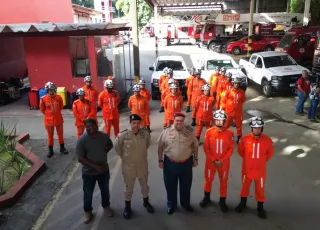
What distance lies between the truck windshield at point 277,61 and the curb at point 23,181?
1053cm

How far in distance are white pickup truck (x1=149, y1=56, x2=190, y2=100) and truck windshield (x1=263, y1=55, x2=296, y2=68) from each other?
3.63 metres

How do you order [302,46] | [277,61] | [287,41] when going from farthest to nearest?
[287,41]
[302,46]
[277,61]

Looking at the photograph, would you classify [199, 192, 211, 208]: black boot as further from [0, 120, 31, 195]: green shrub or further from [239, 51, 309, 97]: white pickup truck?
[239, 51, 309, 97]: white pickup truck

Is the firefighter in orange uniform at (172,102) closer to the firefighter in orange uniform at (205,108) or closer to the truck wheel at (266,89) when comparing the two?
the firefighter in orange uniform at (205,108)

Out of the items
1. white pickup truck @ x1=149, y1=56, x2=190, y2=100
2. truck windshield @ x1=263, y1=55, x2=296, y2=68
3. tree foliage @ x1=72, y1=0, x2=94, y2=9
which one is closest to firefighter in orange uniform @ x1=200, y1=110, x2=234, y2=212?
white pickup truck @ x1=149, y1=56, x2=190, y2=100

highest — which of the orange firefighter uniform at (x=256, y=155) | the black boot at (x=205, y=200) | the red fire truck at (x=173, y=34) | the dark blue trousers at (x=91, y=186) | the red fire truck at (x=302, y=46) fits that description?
the red fire truck at (x=173, y=34)

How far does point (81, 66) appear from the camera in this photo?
12.1m

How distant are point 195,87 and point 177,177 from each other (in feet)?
18.4

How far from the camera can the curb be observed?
5.52 m

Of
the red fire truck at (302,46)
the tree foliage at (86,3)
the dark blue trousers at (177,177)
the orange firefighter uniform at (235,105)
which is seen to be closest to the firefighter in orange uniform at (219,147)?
the dark blue trousers at (177,177)

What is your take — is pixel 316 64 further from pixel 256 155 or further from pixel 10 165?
pixel 10 165

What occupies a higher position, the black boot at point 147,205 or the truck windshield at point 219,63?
the truck windshield at point 219,63

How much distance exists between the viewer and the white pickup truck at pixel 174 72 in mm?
12684

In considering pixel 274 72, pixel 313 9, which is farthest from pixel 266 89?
pixel 313 9
